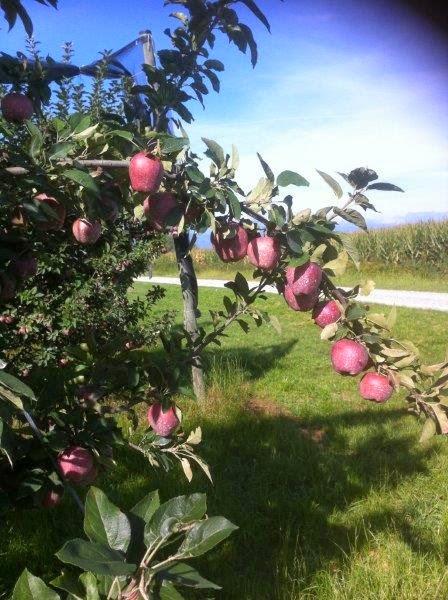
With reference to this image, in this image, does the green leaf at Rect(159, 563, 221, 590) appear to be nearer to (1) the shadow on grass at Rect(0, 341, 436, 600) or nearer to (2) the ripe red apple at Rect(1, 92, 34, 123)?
(2) the ripe red apple at Rect(1, 92, 34, 123)

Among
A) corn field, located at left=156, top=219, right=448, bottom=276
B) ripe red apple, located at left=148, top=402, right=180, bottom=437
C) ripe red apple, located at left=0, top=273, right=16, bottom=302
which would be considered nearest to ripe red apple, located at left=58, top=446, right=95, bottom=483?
ripe red apple, located at left=148, top=402, right=180, bottom=437

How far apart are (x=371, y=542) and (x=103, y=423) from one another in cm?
155

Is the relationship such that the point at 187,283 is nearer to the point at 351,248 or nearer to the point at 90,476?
the point at 90,476

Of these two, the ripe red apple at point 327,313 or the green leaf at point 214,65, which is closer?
the ripe red apple at point 327,313

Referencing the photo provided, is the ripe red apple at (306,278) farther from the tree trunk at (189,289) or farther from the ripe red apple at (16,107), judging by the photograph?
the tree trunk at (189,289)

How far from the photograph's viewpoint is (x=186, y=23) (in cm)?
130

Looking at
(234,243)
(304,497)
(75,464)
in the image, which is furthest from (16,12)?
(304,497)

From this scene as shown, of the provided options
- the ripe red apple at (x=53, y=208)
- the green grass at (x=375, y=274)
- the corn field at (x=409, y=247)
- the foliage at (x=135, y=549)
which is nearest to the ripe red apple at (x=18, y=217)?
the ripe red apple at (x=53, y=208)

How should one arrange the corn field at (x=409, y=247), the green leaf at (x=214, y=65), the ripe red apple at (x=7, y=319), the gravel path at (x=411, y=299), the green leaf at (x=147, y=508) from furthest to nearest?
the corn field at (x=409, y=247) → the gravel path at (x=411, y=299) → the ripe red apple at (x=7, y=319) → the green leaf at (x=214, y=65) → the green leaf at (x=147, y=508)

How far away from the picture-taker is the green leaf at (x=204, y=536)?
60 centimetres

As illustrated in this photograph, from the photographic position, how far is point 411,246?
14.5 metres

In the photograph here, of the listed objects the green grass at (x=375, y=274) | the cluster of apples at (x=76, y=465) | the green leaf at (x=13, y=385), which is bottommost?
the green grass at (x=375, y=274)

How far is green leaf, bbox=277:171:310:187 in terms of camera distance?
0.91 m

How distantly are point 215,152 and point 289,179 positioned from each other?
0.42 feet
